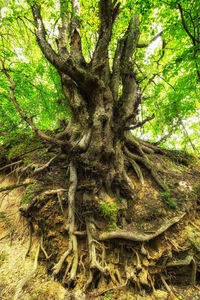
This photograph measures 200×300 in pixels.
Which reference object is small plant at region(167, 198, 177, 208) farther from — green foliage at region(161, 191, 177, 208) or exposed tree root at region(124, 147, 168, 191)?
exposed tree root at region(124, 147, 168, 191)

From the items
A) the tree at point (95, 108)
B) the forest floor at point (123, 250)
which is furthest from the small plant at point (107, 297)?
the tree at point (95, 108)

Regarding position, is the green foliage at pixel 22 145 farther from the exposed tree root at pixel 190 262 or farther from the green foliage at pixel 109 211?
the exposed tree root at pixel 190 262

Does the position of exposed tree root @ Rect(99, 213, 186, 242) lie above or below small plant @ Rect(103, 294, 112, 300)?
above

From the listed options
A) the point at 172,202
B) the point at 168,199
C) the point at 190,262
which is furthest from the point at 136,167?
the point at 190,262

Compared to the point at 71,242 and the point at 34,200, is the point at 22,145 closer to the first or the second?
the point at 34,200

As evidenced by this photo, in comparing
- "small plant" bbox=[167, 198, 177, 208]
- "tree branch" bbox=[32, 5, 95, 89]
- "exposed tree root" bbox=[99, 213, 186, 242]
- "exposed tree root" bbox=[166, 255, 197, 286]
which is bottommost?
"exposed tree root" bbox=[166, 255, 197, 286]

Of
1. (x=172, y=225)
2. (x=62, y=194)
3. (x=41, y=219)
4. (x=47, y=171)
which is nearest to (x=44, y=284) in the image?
(x=41, y=219)

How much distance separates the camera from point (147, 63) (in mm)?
5344

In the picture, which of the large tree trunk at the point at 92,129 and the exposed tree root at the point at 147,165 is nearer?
the large tree trunk at the point at 92,129

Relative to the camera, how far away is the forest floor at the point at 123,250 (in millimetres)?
2502

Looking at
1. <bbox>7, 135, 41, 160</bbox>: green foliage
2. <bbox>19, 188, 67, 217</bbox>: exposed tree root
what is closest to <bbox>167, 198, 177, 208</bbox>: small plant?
<bbox>19, 188, 67, 217</bbox>: exposed tree root

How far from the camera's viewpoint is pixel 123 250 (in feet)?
9.75

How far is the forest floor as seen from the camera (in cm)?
250

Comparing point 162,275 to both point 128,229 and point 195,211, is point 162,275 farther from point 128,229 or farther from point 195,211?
point 195,211
